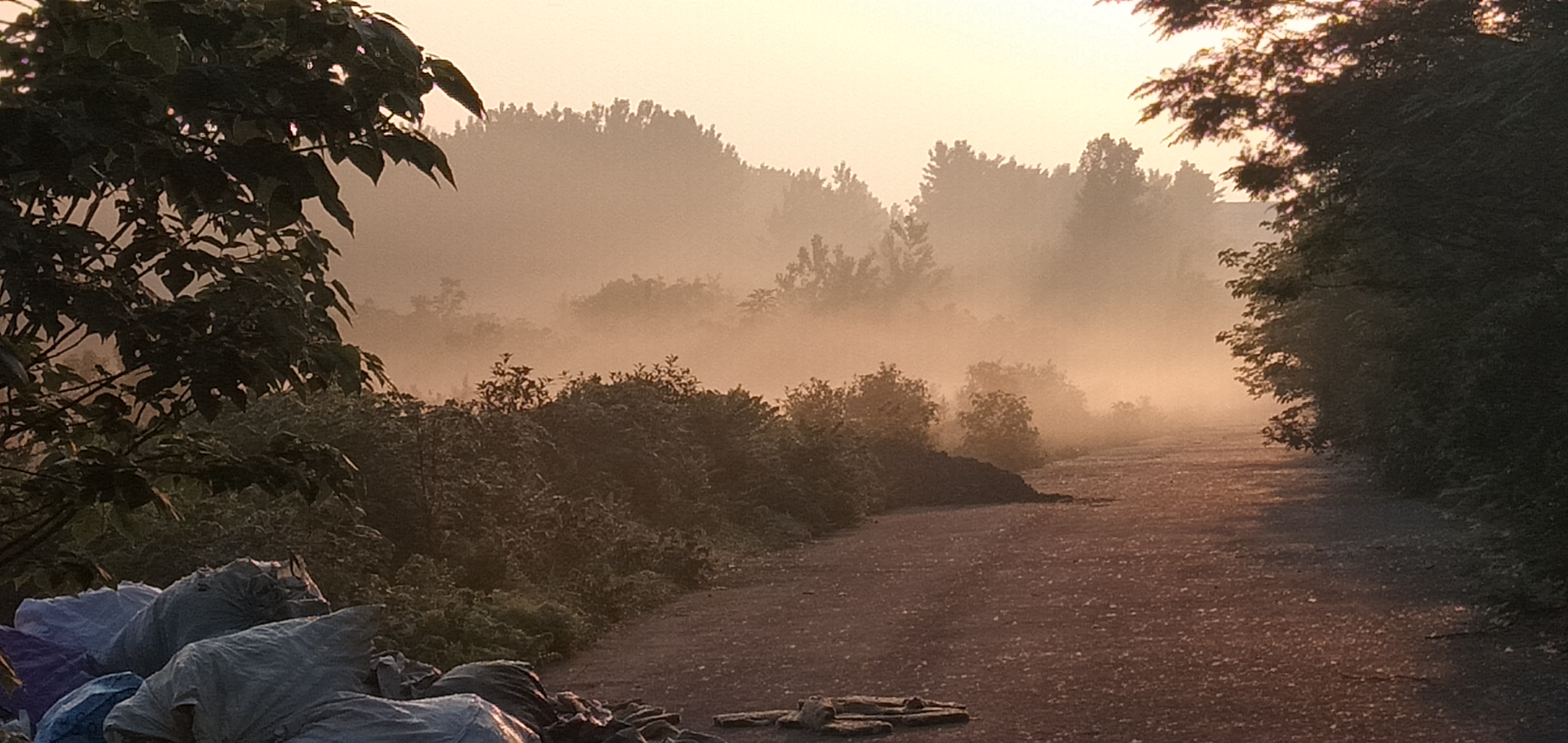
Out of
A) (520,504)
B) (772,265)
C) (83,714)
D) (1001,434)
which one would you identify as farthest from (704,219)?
(83,714)

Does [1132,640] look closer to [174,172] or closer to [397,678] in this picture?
[397,678]

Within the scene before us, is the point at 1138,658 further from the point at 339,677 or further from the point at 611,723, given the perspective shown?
the point at 339,677

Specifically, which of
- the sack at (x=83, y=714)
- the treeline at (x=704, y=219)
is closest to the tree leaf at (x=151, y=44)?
the sack at (x=83, y=714)

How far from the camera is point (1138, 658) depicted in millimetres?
9688

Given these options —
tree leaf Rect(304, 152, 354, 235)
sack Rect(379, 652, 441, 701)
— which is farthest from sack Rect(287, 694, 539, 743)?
tree leaf Rect(304, 152, 354, 235)

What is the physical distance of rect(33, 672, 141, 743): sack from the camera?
500 centimetres

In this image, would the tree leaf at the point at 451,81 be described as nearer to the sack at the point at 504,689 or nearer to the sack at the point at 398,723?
the sack at the point at 398,723

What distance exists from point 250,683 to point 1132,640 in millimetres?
7215

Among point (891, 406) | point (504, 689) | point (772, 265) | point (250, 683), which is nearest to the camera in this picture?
point (250, 683)

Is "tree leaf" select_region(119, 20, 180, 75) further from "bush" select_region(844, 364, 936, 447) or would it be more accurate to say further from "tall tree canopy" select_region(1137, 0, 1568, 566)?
"bush" select_region(844, 364, 936, 447)

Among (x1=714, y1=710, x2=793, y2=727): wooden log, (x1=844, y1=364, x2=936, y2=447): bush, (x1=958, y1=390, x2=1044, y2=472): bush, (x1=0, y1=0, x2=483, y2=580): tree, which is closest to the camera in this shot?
(x1=0, y1=0, x2=483, y2=580): tree

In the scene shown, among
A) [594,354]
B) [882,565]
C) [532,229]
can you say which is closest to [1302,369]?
[882,565]

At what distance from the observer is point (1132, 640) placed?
1047cm

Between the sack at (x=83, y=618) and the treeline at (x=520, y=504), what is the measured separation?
0.27 meters
